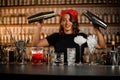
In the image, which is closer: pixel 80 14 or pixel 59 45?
pixel 59 45

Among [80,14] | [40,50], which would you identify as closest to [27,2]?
[80,14]

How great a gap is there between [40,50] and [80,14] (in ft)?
6.02

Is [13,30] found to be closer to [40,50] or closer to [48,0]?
[48,0]

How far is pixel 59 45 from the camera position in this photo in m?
2.89

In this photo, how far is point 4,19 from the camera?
4262 mm

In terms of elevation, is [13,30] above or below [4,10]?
below
